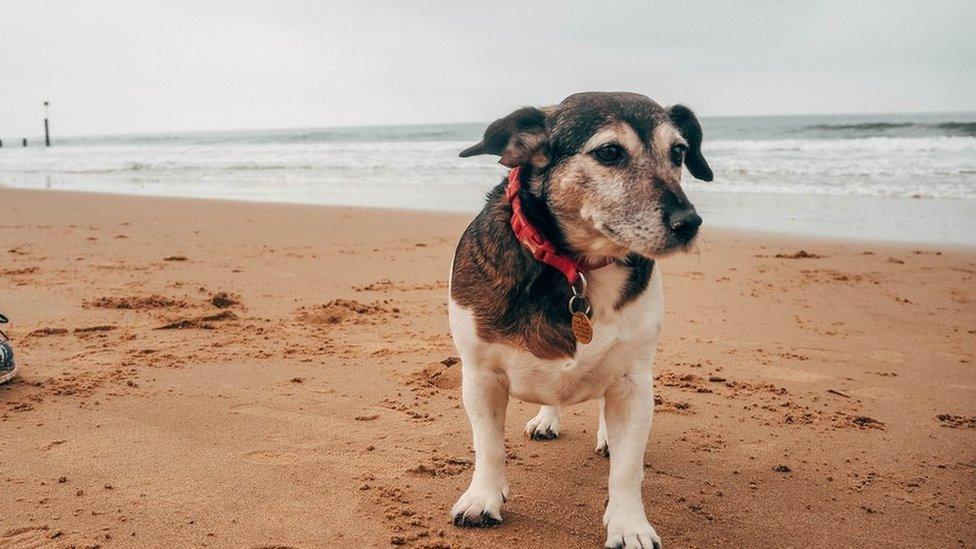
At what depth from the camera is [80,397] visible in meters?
3.97

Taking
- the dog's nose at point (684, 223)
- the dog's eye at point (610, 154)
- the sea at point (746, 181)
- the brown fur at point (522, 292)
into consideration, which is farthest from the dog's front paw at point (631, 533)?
the sea at point (746, 181)

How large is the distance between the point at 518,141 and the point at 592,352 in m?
0.85

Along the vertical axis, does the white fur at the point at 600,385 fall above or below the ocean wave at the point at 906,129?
below

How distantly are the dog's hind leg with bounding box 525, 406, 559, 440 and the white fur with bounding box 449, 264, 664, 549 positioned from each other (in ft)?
2.69

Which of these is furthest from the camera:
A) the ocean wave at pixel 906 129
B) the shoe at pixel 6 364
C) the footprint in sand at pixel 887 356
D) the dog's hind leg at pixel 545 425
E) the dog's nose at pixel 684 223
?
the ocean wave at pixel 906 129

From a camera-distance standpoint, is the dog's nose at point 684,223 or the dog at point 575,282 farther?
the dog at point 575,282

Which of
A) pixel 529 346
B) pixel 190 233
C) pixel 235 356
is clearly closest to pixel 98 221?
pixel 190 233

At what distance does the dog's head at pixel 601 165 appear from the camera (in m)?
2.69

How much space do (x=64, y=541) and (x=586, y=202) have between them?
7.06 feet

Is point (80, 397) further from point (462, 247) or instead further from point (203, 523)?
point (462, 247)

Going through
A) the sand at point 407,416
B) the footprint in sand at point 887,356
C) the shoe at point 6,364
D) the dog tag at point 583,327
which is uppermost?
the dog tag at point 583,327

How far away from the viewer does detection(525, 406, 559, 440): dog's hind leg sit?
3.78m

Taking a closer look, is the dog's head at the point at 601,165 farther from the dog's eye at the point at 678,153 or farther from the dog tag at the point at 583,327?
the dog tag at the point at 583,327

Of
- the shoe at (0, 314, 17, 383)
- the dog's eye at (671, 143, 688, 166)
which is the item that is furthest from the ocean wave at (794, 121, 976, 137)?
the shoe at (0, 314, 17, 383)
